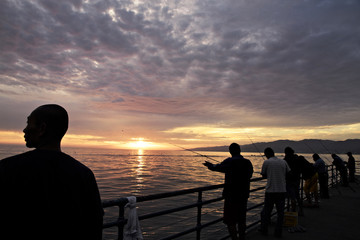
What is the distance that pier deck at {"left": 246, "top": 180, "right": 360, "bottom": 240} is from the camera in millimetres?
5258

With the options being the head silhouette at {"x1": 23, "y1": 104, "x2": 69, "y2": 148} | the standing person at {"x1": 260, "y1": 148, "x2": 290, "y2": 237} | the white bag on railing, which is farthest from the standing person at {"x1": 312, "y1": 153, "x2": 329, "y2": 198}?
the head silhouette at {"x1": 23, "y1": 104, "x2": 69, "y2": 148}

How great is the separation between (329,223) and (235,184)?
3723 mm

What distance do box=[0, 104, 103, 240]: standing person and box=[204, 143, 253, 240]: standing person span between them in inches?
124

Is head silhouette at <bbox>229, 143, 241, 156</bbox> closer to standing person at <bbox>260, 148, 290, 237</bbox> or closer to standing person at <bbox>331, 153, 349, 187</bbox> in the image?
standing person at <bbox>260, 148, 290, 237</bbox>

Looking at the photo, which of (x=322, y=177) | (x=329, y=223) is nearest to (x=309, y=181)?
(x=322, y=177)

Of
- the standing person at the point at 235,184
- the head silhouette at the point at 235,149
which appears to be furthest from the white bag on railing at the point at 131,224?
the head silhouette at the point at 235,149

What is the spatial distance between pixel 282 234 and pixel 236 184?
85.4 inches

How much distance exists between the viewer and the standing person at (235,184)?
4.36 m

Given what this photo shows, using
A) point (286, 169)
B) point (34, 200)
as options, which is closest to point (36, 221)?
point (34, 200)

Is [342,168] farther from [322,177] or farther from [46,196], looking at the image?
[46,196]

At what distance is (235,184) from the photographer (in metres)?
4.41

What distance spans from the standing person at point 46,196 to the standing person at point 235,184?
3151mm

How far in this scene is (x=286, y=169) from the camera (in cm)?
561

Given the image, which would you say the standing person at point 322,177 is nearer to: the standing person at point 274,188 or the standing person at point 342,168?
the standing person at point 342,168
